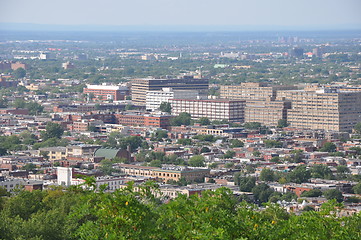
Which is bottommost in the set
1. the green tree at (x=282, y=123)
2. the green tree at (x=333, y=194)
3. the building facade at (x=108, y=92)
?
the building facade at (x=108, y=92)

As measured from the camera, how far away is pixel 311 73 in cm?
16175

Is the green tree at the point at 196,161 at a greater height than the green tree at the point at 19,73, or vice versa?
the green tree at the point at 196,161

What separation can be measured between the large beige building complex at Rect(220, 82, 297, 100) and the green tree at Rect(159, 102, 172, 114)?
743cm

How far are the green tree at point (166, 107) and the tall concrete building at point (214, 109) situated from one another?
0.75m

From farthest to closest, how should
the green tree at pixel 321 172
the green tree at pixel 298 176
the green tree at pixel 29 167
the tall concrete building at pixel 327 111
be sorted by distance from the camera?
the tall concrete building at pixel 327 111
the green tree at pixel 29 167
the green tree at pixel 321 172
the green tree at pixel 298 176

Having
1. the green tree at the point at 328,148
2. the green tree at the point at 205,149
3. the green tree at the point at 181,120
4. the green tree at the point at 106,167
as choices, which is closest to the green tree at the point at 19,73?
the green tree at the point at 181,120

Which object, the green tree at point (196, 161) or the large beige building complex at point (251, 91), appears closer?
the green tree at point (196, 161)

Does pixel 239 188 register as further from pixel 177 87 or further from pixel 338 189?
pixel 177 87

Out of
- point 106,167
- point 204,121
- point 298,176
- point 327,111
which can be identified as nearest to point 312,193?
point 298,176

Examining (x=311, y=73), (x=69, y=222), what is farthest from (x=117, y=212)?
(x=311, y=73)

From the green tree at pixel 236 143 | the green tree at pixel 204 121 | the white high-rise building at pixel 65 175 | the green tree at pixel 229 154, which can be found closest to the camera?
the white high-rise building at pixel 65 175

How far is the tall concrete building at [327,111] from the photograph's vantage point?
3398 inches

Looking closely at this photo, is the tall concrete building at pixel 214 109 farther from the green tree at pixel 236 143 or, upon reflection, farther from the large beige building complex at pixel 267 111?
the green tree at pixel 236 143

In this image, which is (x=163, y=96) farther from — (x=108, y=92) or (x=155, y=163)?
(x=155, y=163)
